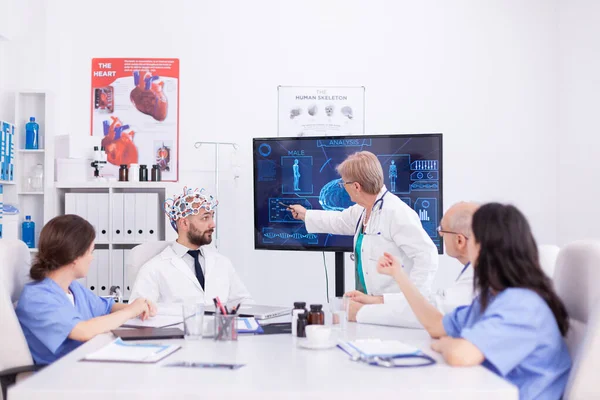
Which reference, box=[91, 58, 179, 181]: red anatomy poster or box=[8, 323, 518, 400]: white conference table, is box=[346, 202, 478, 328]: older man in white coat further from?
box=[91, 58, 179, 181]: red anatomy poster

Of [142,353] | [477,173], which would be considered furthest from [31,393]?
[477,173]

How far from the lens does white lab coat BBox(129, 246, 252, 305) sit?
10.5ft

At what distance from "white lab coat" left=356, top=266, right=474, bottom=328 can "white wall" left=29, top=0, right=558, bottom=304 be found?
101 inches

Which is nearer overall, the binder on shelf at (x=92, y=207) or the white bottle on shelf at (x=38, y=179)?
the binder on shelf at (x=92, y=207)

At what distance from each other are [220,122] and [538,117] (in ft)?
8.46

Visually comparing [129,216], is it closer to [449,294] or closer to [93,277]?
[93,277]

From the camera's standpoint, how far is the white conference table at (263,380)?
1.48 m

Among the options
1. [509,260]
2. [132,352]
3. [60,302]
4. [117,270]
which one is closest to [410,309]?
[509,260]

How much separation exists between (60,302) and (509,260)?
1542mm

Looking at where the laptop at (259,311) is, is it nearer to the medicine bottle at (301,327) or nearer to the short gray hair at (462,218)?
the medicine bottle at (301,327)

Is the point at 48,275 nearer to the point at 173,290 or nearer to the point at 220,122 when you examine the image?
the point at 173,290

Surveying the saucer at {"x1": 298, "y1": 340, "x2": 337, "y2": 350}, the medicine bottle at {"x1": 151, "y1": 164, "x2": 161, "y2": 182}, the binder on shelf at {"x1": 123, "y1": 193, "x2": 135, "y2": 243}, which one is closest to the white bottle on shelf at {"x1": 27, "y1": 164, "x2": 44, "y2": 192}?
the binder on shelf at {"x1": 123, "y1": 193, "x2": 135, "y2": 243}

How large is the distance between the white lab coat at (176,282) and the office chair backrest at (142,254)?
83 millimetres

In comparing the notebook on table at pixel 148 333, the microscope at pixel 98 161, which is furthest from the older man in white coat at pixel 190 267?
the microscope at pixel 98 161
